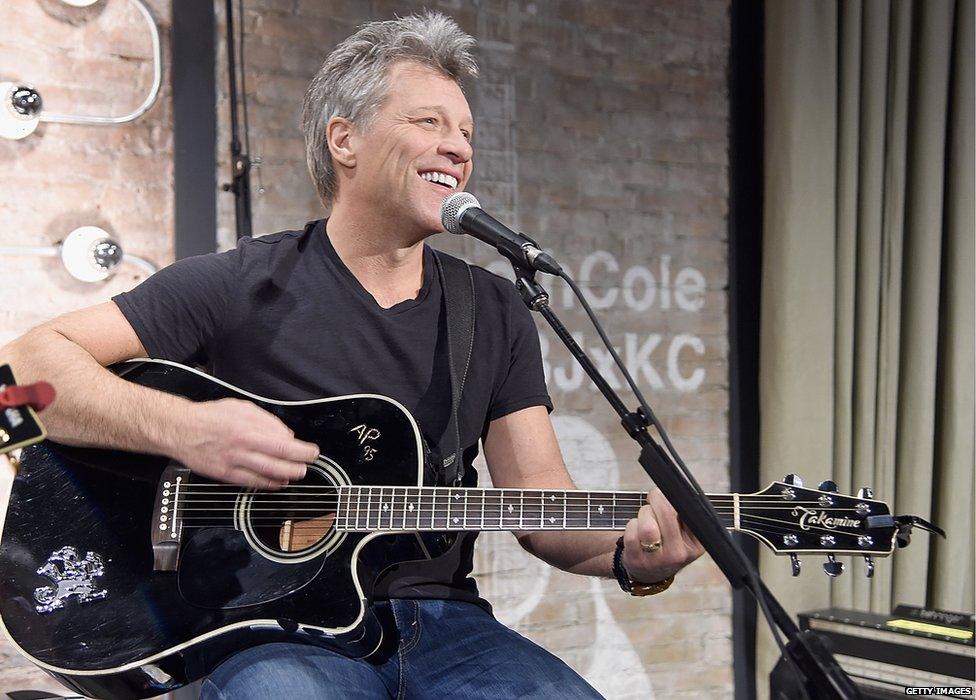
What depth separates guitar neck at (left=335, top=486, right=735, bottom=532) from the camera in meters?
1.61

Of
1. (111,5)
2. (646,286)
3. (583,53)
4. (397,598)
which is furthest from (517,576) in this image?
(111,5)

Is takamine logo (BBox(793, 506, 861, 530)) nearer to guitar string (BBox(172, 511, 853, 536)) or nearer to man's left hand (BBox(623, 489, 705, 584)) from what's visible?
guitar string (BBox(172, 511, 853, 536))

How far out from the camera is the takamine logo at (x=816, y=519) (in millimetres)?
1562

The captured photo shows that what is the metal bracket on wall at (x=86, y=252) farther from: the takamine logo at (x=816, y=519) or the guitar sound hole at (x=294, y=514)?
the takamine logo at (x=816, y=519)

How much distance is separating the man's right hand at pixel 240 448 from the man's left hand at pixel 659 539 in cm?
54

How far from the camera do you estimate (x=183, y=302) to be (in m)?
1.82

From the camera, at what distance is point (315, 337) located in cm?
188

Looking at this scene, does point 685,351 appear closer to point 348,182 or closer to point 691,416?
point 691,416

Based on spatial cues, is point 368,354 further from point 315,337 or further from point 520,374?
point 520,374

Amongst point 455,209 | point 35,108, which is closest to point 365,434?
point 455,209

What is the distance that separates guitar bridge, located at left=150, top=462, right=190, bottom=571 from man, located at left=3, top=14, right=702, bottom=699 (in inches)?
2.0

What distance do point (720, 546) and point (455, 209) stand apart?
697mm

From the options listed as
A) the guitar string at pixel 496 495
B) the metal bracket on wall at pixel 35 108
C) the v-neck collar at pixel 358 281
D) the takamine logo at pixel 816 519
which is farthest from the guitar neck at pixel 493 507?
the metal bracket on wall at pixel 35 108

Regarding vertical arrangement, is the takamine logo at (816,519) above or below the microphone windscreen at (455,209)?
below
